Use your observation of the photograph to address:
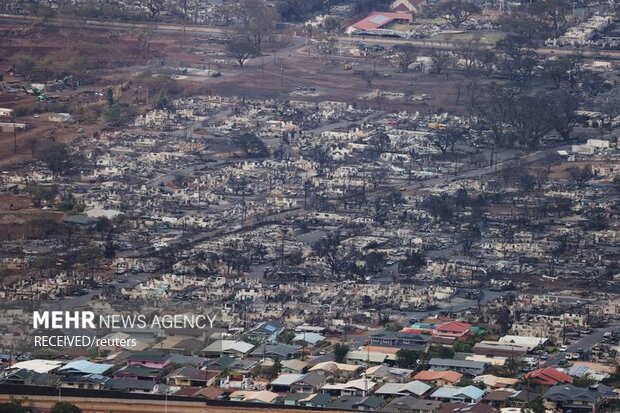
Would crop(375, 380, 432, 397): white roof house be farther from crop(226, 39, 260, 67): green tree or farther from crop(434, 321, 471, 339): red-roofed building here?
crop(226, 39, 260, 67): green tree

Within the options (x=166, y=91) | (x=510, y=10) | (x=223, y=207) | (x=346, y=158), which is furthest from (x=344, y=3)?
(x=223, y=207)

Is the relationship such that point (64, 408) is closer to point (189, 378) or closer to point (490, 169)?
point (189, 378)

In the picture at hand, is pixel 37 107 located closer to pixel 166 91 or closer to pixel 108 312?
pixel 166 91

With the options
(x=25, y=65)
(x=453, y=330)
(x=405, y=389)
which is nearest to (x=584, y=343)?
(x=453, y=330)

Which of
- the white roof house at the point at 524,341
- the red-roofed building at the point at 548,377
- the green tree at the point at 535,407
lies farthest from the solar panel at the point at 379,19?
the green tree at the point at 535,407

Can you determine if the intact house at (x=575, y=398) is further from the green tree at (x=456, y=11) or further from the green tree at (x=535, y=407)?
the green tree at (x=456, y=11)

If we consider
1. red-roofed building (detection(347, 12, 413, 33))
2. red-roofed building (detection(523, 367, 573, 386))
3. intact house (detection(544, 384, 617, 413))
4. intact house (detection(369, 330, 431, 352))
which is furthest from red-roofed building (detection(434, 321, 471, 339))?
red-roofed building (detection(347, 12, 413, 33))

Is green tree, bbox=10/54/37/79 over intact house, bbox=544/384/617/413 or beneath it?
beneath
